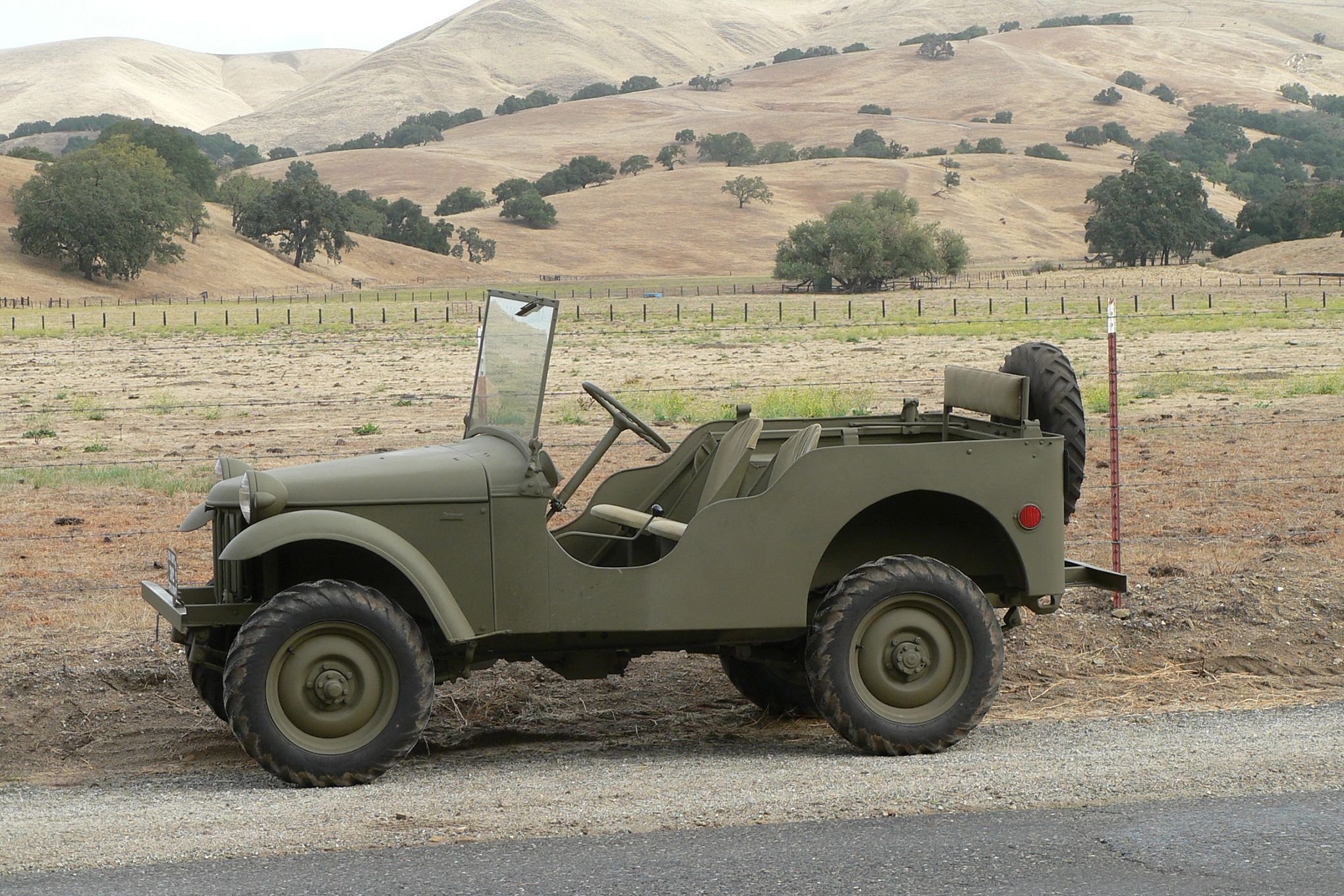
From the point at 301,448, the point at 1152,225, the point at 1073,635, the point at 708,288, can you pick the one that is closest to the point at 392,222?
the point at 708,288

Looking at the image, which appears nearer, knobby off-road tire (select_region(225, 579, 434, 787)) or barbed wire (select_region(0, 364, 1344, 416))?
knobby off-road tire (select_region(225, 579, 434, 787))

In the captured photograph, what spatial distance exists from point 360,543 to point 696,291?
293 ft

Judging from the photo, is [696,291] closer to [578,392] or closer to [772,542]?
[578,392]

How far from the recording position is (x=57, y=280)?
101 m

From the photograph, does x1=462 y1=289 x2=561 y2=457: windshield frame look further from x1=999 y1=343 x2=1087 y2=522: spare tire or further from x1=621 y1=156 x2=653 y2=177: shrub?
x1=621 y1=156 x2=653 y2=177: shrub

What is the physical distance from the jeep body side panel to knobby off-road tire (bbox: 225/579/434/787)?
25.9 inches

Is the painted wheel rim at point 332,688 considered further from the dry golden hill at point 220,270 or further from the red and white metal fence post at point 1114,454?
the dry golden hill at point 220,270

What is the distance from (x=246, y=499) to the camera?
6.03 meters

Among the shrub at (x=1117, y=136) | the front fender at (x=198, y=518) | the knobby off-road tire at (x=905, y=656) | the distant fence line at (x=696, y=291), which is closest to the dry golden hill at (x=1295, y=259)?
the distant fence line at (x=696, y=291)

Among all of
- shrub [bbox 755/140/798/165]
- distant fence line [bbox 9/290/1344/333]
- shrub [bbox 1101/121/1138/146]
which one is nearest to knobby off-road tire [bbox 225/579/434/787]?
distant fence line [bbox 9/290/1344/333]

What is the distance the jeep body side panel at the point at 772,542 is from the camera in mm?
6355

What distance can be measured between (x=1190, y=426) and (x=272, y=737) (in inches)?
678

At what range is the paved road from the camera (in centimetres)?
471

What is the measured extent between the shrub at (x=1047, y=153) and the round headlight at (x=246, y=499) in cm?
18086
